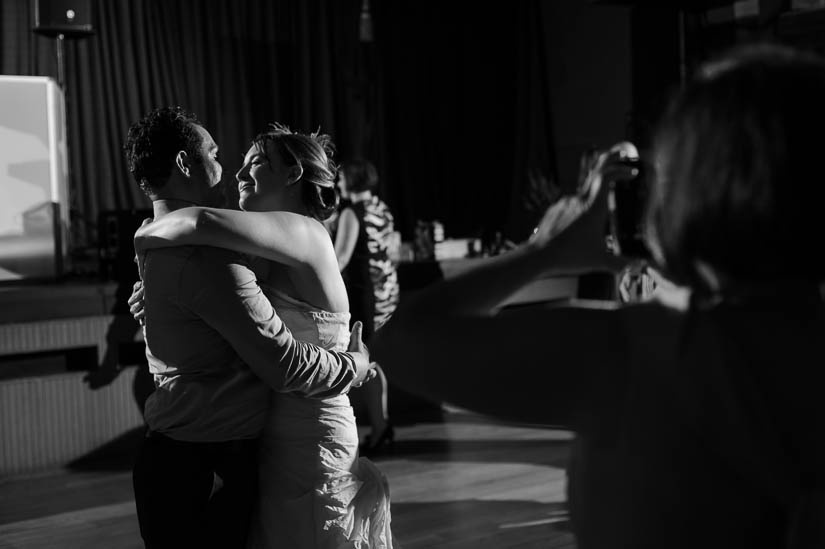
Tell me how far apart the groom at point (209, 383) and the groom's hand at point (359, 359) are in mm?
20

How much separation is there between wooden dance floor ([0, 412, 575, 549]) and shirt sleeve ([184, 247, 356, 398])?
5.38ft

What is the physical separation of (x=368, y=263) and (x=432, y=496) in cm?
125

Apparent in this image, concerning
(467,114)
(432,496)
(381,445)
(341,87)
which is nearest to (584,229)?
(432,496)

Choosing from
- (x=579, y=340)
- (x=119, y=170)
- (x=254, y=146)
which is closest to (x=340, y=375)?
(x=254, y=146)

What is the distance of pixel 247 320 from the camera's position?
1.51 metres

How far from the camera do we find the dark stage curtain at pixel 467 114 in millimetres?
7344

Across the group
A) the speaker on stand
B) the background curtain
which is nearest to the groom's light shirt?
the speaker on stand

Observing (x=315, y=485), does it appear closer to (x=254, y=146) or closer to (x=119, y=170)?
(x=254, y=146)

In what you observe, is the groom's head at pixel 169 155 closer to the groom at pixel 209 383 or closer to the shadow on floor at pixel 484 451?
the groom at pixel 209 383

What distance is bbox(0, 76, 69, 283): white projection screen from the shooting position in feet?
14.6

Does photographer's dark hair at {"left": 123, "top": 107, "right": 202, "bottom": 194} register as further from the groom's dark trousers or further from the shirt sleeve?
the groom's dark trousers

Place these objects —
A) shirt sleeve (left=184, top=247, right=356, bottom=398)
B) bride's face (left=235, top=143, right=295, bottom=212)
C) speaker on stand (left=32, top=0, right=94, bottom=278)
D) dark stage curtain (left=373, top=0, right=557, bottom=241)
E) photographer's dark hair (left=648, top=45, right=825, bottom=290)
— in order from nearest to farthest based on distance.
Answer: photographer's dark hair (left=648, top=45, right=825, bottom=290), shirt sleeve (left=184, top=247, right=356, bottom=398), bride's face (left=235, top=143, right=295, bottom=212), speaker on stand (left=32, top=0, right=94, bottom=278), dark stage curtain (left=373, top=0, right=557, bottom=241)

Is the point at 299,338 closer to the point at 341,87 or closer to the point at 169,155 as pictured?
the point at 169,155

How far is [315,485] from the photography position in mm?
1637
